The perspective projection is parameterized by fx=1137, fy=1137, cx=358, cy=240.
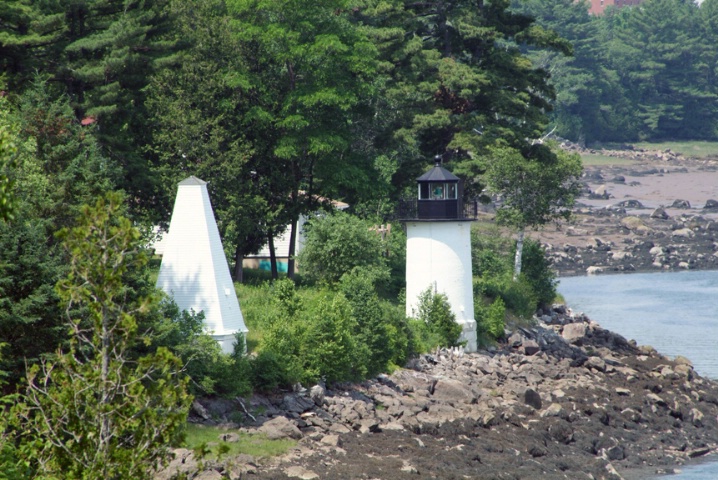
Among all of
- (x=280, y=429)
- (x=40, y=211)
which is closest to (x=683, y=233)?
(x=40, y=211)

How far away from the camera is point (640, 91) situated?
12444 cm

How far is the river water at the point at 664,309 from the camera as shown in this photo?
145ft

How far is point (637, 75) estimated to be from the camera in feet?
405

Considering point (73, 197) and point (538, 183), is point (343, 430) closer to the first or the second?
point (73, 197)

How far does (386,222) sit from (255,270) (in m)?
5.39

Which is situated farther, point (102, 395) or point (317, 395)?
point (317, 395)

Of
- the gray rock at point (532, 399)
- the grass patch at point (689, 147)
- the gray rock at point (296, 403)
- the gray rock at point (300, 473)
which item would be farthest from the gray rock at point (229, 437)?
the grass patch at point (689, 147)

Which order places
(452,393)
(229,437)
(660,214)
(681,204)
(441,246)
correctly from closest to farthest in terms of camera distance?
(229,437) < (452,393) < (441,246) < (660,214) < (681,204)

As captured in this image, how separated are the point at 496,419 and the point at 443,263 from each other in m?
Answer: 7.09

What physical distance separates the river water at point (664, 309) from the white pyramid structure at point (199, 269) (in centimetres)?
1150

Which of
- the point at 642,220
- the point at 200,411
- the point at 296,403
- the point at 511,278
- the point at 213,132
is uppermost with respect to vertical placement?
the point at 213,132

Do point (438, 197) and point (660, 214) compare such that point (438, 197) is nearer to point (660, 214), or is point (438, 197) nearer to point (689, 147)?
point (660, 214)

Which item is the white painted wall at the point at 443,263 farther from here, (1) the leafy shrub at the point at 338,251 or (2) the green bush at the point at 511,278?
(2) the green bush at the point at 511,278

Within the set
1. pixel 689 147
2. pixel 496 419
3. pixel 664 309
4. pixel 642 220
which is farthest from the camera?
pixel 689 147
